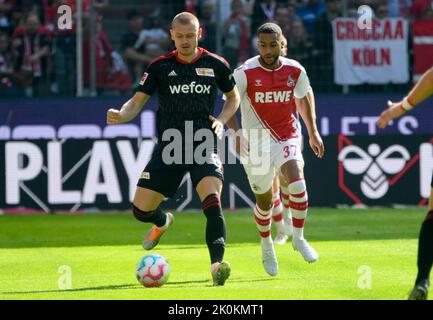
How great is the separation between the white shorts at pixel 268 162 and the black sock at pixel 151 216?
104 cm

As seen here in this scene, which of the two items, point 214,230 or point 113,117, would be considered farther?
point 113,117

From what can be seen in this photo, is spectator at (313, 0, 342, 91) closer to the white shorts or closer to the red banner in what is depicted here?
the red banner

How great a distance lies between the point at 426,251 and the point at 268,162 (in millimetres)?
3433

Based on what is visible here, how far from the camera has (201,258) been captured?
12477 mm

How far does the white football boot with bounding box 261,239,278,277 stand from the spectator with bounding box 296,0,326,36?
29.9 ft

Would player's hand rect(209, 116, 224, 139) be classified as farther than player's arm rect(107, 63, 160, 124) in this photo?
No

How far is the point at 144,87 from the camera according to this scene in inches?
427

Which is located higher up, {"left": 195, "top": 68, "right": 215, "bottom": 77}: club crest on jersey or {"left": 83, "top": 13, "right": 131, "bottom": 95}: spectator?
{"left": 195, "top": 68, "right": 215, "bottom": 77}: club crest on jersey

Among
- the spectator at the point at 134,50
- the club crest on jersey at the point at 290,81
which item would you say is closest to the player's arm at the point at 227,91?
the club crest on jersey at the point at 290,81

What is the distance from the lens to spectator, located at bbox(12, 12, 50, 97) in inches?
761

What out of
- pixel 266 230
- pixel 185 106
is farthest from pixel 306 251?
pixel 185 106

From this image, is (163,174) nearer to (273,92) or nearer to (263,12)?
(273,92)

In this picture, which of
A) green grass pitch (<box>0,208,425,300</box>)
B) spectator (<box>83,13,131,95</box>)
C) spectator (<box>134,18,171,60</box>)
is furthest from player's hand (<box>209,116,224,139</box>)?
spectator (<box>134,18,171,60</box>)

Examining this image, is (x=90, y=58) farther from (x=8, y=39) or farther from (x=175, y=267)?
(x=175, y=267)
